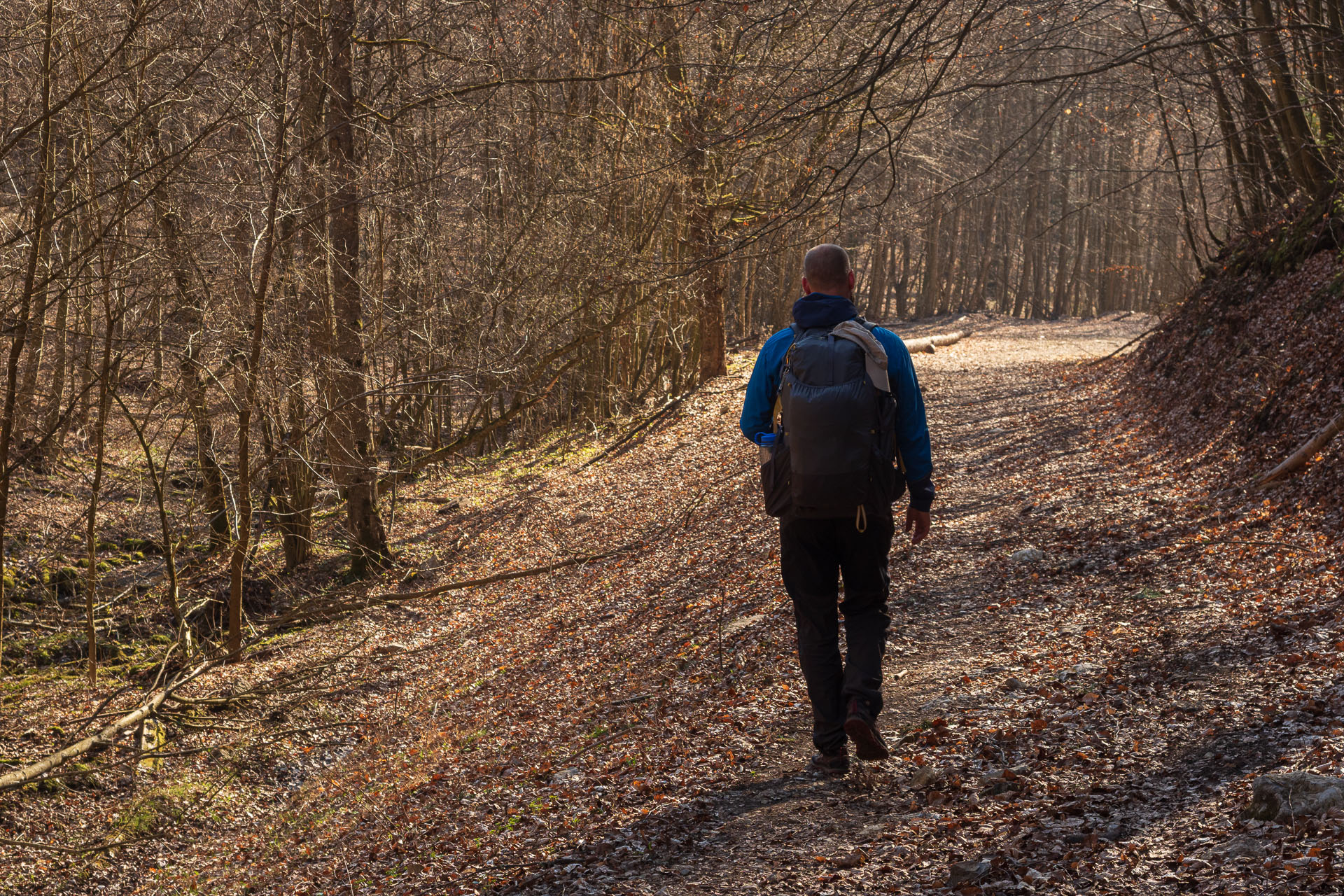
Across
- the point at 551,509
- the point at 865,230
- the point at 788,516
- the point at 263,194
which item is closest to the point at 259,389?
the point at 263,194

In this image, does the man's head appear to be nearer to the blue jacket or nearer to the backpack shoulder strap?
the blue jacket

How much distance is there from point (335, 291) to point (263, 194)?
193cm

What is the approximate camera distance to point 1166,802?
3.76 meters

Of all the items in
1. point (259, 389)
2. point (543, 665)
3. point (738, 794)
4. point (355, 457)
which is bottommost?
point (543, 665)

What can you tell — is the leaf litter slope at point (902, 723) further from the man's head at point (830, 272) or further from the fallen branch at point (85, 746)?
the man's head at point (830, 272)

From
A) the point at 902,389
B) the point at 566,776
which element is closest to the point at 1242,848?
the point at 902,389

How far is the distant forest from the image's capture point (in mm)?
7332

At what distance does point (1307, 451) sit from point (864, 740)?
215 inches

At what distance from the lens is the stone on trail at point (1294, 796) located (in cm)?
334

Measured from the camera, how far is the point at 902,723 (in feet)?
16.2

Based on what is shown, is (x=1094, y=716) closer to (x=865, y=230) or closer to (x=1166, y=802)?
(x=1166, y=802)

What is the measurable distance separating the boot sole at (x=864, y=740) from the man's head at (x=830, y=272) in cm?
184

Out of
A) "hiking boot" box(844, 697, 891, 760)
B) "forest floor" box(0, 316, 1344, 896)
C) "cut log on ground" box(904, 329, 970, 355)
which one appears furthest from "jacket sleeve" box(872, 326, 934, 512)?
"cut log on ground" box(904, 329, 970, 355)

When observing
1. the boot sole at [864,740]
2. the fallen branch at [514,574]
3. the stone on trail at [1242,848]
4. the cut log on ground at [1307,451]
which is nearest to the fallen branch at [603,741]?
the boot sole at [864,740]
